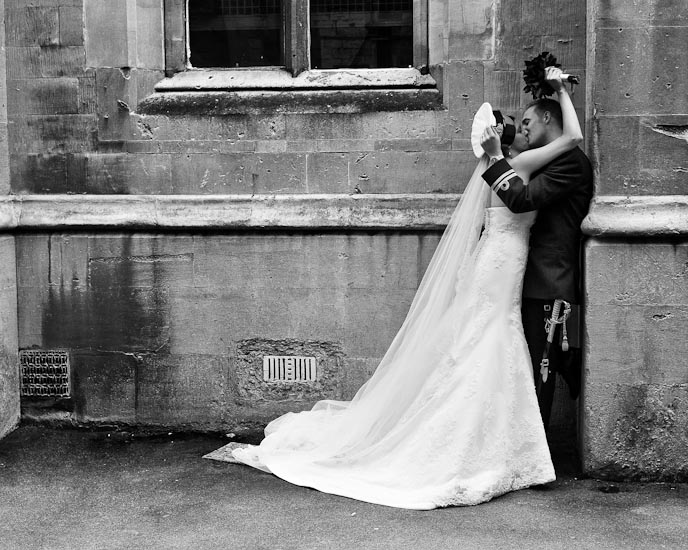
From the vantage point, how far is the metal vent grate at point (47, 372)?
6.28 meters

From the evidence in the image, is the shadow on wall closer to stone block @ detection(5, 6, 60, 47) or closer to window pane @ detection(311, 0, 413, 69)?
stone block @ detection(5, 6, 60, 47)

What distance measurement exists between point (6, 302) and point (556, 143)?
3.31 metres

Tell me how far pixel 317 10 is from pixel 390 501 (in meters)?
3.00

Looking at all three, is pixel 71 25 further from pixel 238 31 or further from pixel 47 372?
pixel 47 372

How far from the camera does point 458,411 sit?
5090mm

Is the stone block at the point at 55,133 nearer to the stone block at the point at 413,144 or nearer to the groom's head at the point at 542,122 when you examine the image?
the stone block at the point at 413,144

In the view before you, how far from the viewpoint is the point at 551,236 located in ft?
17.2

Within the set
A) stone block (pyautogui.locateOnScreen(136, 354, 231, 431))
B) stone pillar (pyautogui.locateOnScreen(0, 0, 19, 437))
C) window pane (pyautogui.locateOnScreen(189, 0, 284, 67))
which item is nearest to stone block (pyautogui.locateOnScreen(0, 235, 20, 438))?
stone pillar (pyautogui.locateOnScreen(0, 0, 19, 437))

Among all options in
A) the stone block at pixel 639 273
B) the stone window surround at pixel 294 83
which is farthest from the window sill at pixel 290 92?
the stone block at pixel 639 273

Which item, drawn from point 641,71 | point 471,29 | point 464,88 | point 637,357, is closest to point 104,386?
point 464,88

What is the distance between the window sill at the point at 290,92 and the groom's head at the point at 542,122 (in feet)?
2.45

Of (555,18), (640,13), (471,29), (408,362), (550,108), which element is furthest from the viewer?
(471,29)

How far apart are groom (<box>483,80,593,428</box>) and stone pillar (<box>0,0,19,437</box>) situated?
9.47ft

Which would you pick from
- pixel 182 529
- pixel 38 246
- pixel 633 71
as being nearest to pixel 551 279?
pixel 633 71
